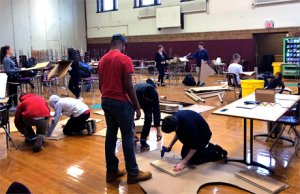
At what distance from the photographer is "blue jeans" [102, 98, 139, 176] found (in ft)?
10.8

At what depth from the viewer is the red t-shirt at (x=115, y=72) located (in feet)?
10.6

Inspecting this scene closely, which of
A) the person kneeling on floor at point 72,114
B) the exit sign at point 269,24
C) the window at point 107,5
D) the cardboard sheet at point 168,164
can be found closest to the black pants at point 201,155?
the cardboard sheet at point 168,164

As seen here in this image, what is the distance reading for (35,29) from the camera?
16.5 metres

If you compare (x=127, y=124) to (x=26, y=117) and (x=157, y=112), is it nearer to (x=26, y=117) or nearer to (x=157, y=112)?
(x=157, y=112)

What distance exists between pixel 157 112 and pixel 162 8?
1213 cm

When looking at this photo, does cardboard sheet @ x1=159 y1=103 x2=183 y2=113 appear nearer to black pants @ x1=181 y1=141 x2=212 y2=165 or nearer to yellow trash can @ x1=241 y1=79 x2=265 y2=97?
yellow trash can @ x1=241 y1=79 x2=265 y2=97

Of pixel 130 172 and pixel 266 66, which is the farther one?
pixel 266 66

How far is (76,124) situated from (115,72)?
238 centimetres

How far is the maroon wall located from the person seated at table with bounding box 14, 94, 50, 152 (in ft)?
33.9

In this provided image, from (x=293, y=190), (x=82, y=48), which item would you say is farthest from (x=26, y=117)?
(x=82, y=48)

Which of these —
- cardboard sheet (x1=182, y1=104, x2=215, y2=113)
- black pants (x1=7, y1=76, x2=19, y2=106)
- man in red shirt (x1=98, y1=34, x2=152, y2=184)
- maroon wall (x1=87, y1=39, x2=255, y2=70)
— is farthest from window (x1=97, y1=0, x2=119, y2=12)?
man in red shirt (x1=98, y1=34, x2=152, y2=184)

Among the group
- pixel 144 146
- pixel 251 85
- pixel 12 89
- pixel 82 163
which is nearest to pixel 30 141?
pixel 82 163

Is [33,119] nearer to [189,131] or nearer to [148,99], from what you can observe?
[148,99]

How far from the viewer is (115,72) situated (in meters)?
3.24
